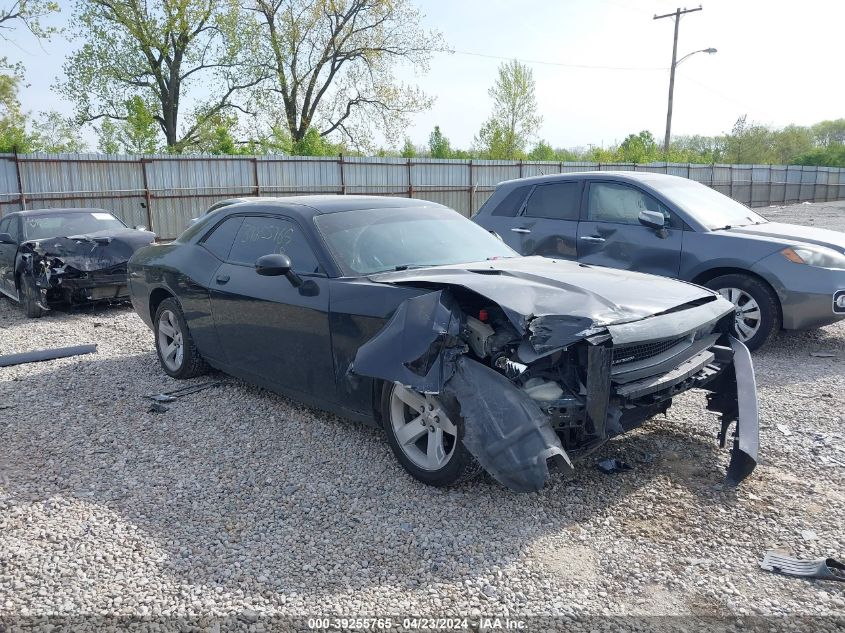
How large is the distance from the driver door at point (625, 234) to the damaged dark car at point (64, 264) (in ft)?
20.2

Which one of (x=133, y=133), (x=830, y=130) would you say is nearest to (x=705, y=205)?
(x=133, y=133)

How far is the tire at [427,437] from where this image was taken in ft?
11.4

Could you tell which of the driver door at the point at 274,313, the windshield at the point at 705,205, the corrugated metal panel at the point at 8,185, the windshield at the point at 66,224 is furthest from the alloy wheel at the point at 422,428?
the corrugated metal panel at the point at 8,185

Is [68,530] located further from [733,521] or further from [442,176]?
[442,176]

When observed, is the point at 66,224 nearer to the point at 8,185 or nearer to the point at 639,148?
the point at 8,185

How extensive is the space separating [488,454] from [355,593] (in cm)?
87

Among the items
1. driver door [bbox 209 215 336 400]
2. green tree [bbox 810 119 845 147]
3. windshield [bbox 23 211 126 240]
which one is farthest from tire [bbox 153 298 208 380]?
green tree [bbox 810 119 845 147]

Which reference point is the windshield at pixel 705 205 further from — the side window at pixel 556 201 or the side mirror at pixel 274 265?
the side mirror at pixel 274 265

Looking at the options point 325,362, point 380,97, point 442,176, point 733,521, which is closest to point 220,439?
point 325,362

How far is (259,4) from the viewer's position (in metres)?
34.3

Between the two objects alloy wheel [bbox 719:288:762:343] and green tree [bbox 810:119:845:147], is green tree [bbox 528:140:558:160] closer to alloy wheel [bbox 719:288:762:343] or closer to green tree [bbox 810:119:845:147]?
alloy wheel [bbox 719:288:762:343]

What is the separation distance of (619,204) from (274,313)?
431cm

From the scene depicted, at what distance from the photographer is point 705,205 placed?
281 inches

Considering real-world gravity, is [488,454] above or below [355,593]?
above
